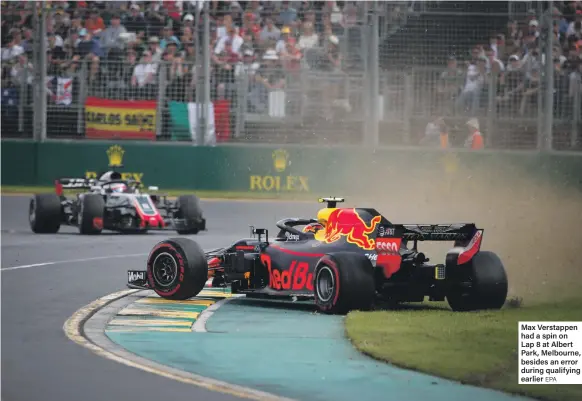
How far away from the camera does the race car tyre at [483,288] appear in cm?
1276

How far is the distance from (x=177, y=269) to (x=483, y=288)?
116 inches

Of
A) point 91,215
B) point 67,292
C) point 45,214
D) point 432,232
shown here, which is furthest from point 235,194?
point 432,232

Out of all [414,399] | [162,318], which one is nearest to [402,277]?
[162,318]

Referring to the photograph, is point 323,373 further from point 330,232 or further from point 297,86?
point 297,86

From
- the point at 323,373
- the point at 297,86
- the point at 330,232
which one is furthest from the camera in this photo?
the point at 297,86

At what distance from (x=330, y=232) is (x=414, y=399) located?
4.65 metres

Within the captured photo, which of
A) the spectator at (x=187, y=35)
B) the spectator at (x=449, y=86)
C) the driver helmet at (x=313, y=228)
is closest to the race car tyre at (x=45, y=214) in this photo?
the spectator at (x=187, y=35)

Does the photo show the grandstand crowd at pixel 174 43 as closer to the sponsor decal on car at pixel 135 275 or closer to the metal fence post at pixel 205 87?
the metal fence post at pixel 205 87

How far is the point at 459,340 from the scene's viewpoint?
1106cm

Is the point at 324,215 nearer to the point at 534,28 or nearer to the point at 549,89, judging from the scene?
the point at 549,89

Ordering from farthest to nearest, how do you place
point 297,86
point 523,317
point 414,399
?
point 297,86 → point 523,317 → point 414,399

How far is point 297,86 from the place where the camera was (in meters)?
29.0

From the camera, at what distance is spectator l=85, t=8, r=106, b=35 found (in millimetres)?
30781

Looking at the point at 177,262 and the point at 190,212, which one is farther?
the point at 190,212
